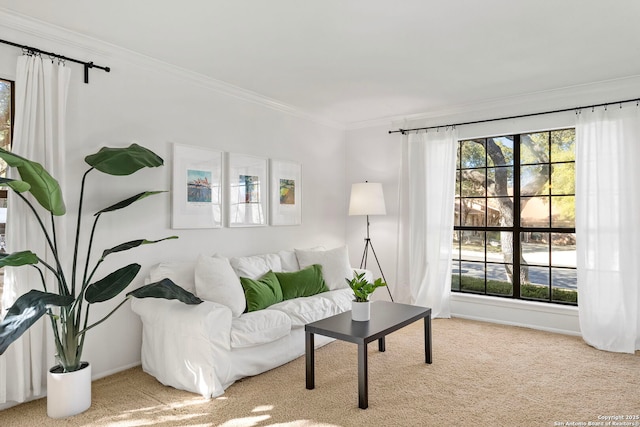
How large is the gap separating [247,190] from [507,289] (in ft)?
11.9

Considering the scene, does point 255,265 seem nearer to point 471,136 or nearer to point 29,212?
point 29,212

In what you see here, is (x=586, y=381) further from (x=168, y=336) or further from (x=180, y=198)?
(x=180, y=198)

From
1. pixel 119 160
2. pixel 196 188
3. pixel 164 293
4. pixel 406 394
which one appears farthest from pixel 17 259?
pixel 406 394

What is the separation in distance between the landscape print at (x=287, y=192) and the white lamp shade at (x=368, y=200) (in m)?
0.78

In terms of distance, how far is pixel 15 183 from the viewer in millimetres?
2299

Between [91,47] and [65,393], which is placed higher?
[91,47]

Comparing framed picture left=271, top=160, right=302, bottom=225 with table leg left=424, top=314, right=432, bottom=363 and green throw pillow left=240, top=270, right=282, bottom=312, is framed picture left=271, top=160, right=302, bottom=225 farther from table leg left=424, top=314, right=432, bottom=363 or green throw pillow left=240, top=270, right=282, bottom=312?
table leg left=424, top=314, right=432, bottom=363

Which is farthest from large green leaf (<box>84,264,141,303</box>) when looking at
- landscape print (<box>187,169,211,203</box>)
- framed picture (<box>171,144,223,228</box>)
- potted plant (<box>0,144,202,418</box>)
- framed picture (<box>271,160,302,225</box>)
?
framed picture (<box>271,160,302,225</box>)

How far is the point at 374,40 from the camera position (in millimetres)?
3160

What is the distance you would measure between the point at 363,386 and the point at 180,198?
2.30m

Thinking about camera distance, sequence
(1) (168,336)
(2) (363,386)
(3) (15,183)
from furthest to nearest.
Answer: (1) (168,336)
(2) (363,386)
(3) (15,183)

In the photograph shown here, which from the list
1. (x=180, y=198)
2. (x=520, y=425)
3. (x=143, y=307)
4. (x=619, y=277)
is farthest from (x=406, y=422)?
(x=619, y=277)

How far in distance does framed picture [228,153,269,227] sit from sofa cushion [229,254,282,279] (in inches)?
16.4

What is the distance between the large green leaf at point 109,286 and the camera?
102 inches
